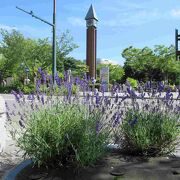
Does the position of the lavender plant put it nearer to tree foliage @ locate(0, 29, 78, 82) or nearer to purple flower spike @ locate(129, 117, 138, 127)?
purple flower spike @ locate(129, 117, 138, 127)

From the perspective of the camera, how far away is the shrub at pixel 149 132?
483cm

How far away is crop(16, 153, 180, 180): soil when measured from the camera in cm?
436

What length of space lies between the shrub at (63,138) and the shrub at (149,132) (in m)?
0.42

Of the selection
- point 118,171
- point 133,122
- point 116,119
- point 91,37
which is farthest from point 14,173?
point 91,37

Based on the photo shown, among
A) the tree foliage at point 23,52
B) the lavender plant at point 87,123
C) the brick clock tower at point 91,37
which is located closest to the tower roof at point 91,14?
the brick clock tower at point 91,37

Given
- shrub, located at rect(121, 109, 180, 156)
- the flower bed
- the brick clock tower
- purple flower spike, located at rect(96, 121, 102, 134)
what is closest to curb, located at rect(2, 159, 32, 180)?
the flower bed

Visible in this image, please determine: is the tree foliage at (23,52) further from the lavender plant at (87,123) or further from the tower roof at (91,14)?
the lavender plant at (87,123)

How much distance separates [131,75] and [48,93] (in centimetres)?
7006

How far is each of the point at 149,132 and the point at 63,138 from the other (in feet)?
3.66

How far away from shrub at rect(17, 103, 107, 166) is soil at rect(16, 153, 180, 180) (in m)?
0.11

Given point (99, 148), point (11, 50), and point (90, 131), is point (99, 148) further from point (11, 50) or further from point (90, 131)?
point (11, 50)

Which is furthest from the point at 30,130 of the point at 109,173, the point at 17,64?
the point at 17,64

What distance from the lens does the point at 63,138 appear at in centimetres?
446

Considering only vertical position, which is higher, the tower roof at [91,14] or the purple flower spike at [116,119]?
the tower roof at [91,14]
